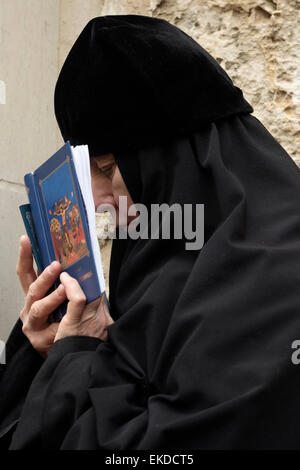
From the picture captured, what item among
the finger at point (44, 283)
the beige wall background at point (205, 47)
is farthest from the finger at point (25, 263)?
the beige wall background at point (205, 47)

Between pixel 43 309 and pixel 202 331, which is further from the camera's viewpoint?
pixel 43 309

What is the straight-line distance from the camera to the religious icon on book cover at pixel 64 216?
156cm

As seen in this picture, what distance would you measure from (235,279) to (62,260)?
426 millimetres

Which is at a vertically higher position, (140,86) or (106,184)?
(140,86)

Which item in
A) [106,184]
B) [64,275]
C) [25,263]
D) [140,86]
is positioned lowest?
[25,263]

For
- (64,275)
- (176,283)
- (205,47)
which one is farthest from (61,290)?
(205,47)

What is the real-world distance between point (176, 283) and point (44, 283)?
1.07 ft

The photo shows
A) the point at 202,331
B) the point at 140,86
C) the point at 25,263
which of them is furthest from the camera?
the point at 25,263

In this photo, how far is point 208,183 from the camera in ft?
5.30

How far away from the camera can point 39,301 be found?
1681 mm

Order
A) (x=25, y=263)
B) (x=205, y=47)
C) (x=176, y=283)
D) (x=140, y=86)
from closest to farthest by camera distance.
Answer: (x=176, y=283), (x=140, y=86), (x=25, y=263), (x=205, y=47)

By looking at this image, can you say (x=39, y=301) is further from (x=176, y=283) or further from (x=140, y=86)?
(x=140, y=86)
